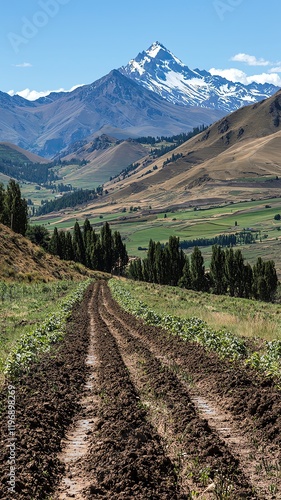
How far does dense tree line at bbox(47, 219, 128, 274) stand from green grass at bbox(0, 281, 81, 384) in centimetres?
6730

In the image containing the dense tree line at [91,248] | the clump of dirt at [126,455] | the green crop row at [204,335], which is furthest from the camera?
the dense tree line at [91,248]

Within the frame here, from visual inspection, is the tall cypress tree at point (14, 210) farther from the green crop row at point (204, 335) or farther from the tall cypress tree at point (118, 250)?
the green crop row at point (204, 335)

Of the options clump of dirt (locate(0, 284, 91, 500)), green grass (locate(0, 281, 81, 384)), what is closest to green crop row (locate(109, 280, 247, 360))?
clump of dirt (locate(0, 284, 91, 500))

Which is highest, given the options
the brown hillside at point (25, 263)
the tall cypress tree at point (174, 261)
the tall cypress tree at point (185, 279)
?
the brown hillside at point (25, 263)

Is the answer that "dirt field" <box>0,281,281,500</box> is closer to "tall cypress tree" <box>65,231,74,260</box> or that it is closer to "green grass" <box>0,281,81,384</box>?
"green grass" <box>0,281,81,384</box>

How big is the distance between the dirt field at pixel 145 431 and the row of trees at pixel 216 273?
92630mm

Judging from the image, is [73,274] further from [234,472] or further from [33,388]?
[234,472]

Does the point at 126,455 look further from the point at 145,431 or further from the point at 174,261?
the point at 174,261

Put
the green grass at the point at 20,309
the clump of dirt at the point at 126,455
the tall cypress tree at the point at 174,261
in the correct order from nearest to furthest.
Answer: the clump of dirt at the point at 126,455 < the green grass at the point at 20,309 < the tall cypress tree at the point at 174,261

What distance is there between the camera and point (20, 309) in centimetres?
4056

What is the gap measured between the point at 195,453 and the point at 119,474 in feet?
6.07

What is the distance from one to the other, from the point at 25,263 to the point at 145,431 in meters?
69.0

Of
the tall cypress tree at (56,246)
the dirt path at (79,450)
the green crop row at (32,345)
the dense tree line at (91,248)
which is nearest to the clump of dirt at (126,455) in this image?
the dirt path at (79,450)

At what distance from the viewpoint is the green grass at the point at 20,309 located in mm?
24391
